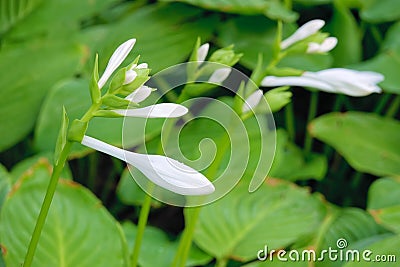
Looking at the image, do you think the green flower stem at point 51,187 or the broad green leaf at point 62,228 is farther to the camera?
the broad green leaf at point 62,228

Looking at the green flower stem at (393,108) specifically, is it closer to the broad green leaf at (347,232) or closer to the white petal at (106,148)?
the broad green leaf at (347,232)

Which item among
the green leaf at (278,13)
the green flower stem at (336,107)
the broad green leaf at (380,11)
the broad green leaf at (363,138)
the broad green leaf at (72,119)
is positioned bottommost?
the green flower stem at (336,107)

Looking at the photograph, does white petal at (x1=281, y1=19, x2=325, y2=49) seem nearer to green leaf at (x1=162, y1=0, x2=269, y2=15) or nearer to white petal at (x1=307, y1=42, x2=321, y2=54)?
white petal at (x1=307, y1=42, x2=321, y2=54)

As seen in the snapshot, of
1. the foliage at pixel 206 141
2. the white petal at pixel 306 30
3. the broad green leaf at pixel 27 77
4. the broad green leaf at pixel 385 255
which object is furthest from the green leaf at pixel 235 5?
the broad green leaf at pixel 385 255

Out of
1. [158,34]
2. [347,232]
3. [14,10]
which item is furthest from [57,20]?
[347,232]

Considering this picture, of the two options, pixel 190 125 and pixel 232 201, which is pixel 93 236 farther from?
pixel 190 125

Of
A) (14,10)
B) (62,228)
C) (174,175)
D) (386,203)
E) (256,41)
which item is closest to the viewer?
(174,175)

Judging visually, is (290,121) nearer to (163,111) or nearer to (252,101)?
(252,101)
